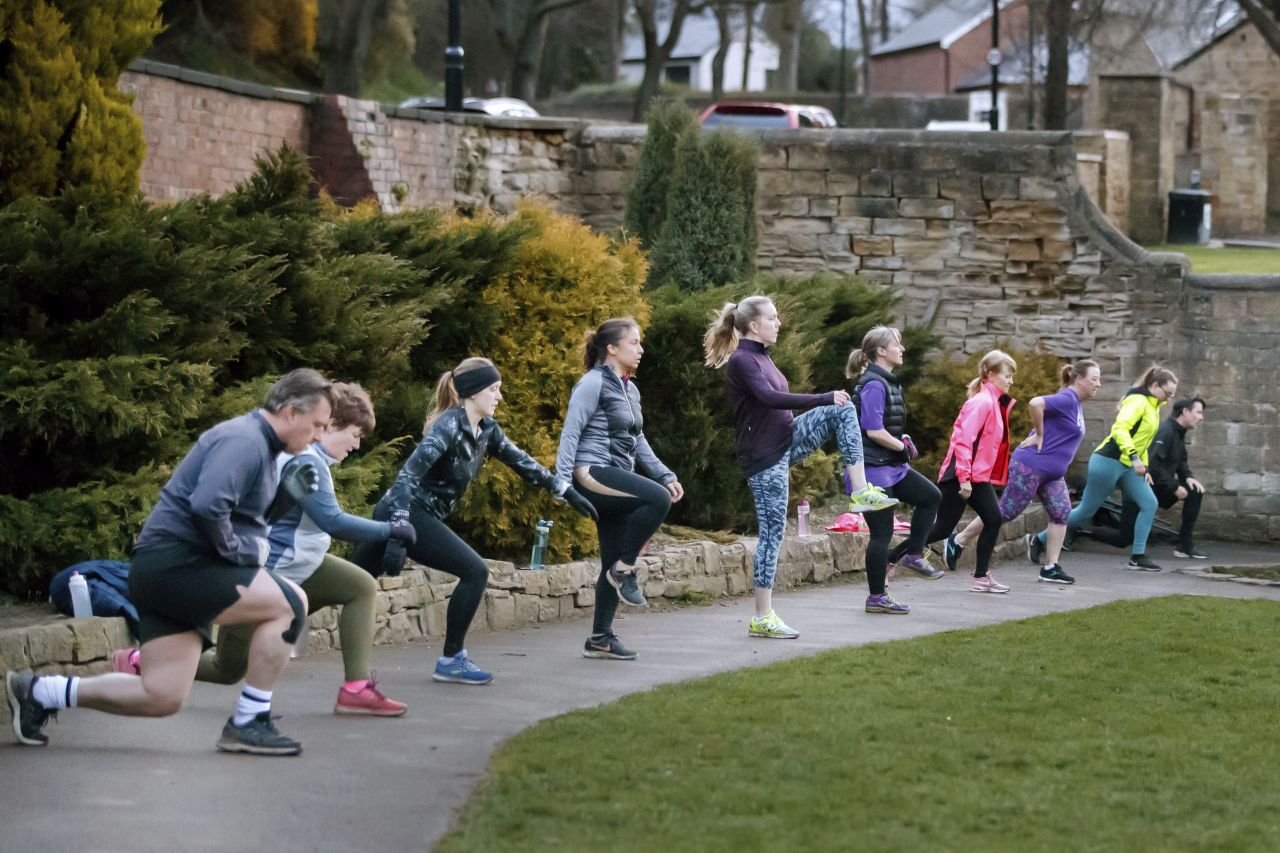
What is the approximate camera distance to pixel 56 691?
6.46 m

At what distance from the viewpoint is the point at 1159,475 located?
52.0ft

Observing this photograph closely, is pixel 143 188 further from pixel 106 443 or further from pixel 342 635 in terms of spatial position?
pixel 342 635

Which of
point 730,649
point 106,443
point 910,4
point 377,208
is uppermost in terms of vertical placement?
point 910,4

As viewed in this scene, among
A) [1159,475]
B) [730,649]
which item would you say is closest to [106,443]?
[730,649]

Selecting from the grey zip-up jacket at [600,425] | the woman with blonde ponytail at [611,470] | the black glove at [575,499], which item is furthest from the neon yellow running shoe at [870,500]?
the black glove at [575,499]

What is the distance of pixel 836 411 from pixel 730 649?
1.73 m

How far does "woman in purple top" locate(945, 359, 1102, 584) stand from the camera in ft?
42.6

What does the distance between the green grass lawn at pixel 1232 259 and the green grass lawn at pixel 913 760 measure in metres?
17.3

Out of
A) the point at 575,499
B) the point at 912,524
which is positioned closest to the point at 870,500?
the point at 912,524

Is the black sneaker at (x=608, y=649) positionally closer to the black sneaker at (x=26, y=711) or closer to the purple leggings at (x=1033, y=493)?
the black sneaker at (x=26, y=711)

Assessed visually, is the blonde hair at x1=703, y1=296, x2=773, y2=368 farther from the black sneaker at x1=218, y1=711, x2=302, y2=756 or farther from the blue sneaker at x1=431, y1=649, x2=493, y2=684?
the black sneaker at x1=218, y1=711, x2=302, y2=756

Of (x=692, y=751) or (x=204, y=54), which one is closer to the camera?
(x=692, y=751)

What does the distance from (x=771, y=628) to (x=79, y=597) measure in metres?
3.81

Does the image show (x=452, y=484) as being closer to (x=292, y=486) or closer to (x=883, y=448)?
(x=292, y=486)
